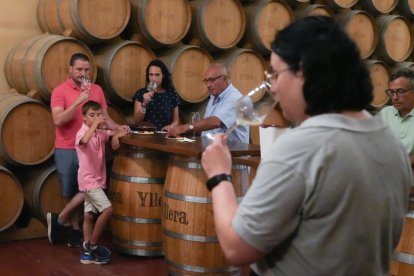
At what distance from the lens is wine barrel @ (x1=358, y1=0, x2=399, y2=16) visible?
7199mm

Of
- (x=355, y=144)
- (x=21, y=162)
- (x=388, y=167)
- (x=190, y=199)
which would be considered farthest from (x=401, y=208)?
(x=21, y=162)

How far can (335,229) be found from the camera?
1.26 metres

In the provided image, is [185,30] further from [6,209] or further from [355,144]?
[355,144]

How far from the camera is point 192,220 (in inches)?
142

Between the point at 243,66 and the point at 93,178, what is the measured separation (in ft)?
7.62

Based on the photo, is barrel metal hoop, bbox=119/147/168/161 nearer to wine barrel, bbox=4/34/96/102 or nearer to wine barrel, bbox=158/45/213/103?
wine barrel, bbox=4/34/96/102

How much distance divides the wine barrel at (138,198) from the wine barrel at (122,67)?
957 mm

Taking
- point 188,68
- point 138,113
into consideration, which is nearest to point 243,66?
point 188,68

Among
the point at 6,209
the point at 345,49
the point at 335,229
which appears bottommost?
the point at 6,209

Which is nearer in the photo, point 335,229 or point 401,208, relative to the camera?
point 335,229

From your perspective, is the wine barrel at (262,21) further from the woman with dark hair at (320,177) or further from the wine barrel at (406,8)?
the woman with dark hair at (320,177)

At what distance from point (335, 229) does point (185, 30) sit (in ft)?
14.6

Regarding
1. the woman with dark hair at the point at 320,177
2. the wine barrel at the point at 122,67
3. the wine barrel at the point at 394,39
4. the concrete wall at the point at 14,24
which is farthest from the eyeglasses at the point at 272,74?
the wine barrel at the point at 394,39

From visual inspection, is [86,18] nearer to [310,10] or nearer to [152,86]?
[152,86]
